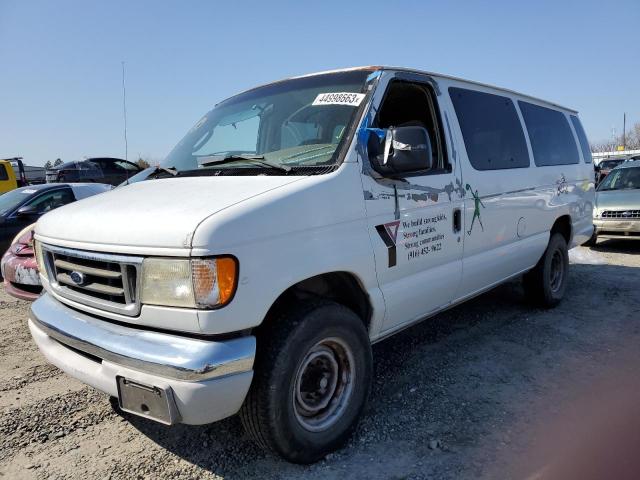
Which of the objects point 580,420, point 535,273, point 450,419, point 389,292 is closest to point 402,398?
point 450,419

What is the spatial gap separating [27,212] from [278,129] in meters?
6.09

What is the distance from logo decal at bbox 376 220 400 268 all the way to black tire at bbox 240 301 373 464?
45cm

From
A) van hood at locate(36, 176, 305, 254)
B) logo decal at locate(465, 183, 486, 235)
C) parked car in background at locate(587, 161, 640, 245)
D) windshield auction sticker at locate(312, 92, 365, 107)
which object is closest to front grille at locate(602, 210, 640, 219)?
parked car in background at locate(587, 161, 640, 245)

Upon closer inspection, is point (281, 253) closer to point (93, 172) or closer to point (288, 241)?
point (288, 241)

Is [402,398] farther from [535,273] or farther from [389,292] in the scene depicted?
[535,273]

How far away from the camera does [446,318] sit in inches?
201

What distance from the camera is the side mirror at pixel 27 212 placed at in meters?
7.59

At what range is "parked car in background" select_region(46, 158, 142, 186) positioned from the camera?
1538 centimetres

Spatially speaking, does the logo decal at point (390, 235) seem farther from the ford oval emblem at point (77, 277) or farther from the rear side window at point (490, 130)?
the ford oval emblem at point (77, 277)

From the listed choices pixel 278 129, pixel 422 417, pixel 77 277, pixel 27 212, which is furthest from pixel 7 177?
pixel 422 417

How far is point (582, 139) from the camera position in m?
6.07

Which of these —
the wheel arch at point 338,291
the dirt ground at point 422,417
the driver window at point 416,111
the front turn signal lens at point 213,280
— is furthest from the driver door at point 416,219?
the front turn signal lens at point 213,280

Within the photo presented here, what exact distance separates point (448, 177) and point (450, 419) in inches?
64.2

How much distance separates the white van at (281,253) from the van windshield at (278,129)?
14 mm
